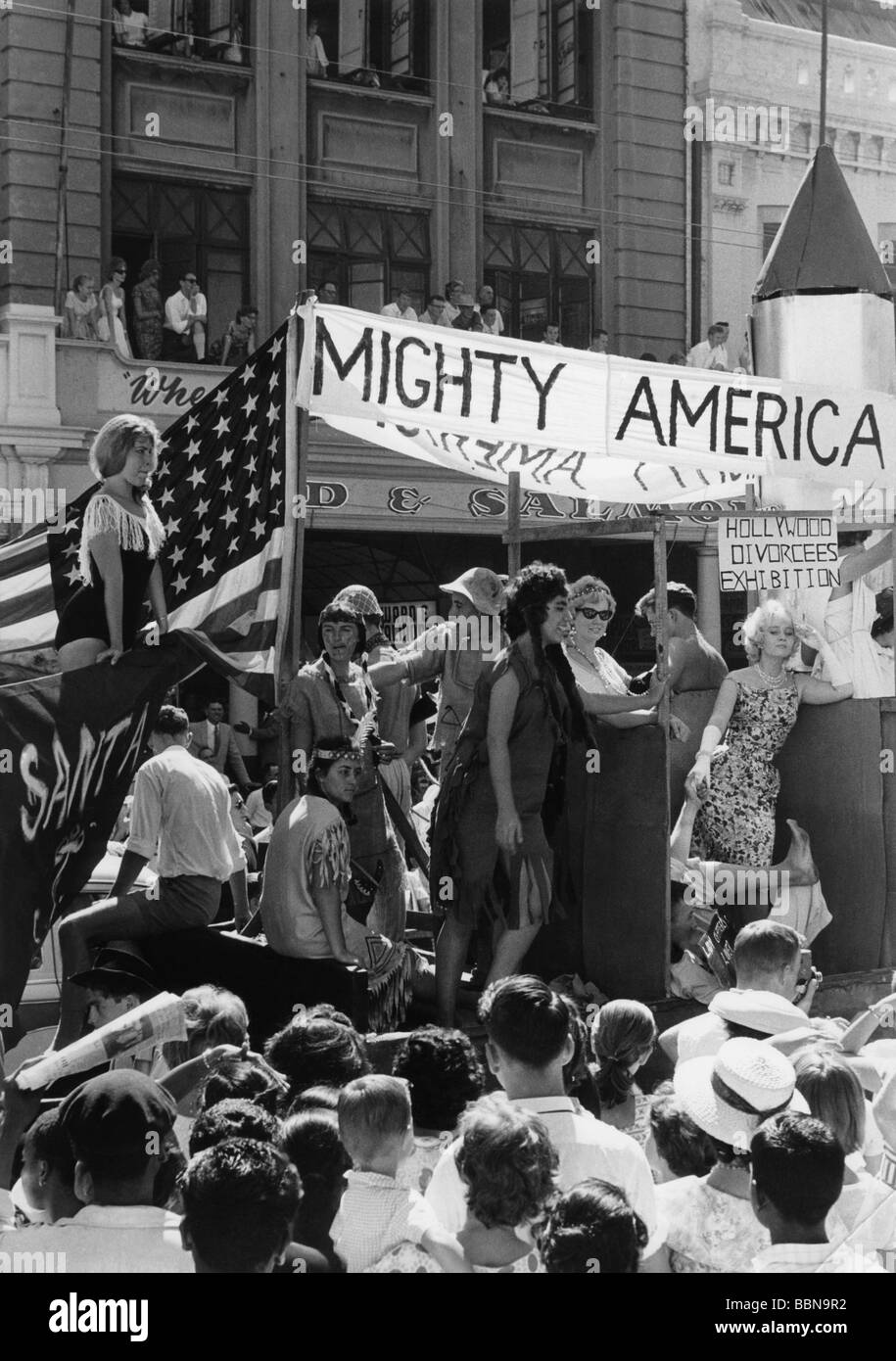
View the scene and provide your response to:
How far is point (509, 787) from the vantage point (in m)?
6.64

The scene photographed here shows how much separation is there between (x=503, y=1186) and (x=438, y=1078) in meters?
0.74

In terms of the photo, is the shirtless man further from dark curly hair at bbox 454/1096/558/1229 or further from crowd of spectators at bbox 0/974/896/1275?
dark curly hair at bbox 454/1096/558/1229

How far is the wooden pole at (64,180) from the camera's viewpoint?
18297 millimetres

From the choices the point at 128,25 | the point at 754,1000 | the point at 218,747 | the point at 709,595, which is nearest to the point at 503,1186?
the point at 754,1000

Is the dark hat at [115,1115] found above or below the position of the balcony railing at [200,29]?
below

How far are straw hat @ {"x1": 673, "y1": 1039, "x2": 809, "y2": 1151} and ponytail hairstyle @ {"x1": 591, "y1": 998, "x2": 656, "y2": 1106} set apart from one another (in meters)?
0.81

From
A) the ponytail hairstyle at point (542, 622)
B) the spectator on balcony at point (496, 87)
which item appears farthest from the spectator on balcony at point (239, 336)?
the ponytail hairstyle at point (542, 622)

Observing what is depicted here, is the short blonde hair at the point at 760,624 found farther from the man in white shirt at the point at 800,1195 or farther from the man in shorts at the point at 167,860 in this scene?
the man in white shirt at the point at 800,1195

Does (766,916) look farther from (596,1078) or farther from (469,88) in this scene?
(469,88)

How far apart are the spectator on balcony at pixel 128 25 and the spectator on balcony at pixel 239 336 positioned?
10.2 feet

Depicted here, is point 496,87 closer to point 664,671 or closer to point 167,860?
point 664,671

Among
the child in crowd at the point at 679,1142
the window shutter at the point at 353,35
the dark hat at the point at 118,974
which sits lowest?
the child in crowd at the point at 679,1142

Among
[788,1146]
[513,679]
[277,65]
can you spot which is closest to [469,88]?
[277,65]

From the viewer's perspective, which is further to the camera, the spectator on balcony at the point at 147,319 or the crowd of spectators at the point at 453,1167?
the spectator on balcony at the point at 147,319
